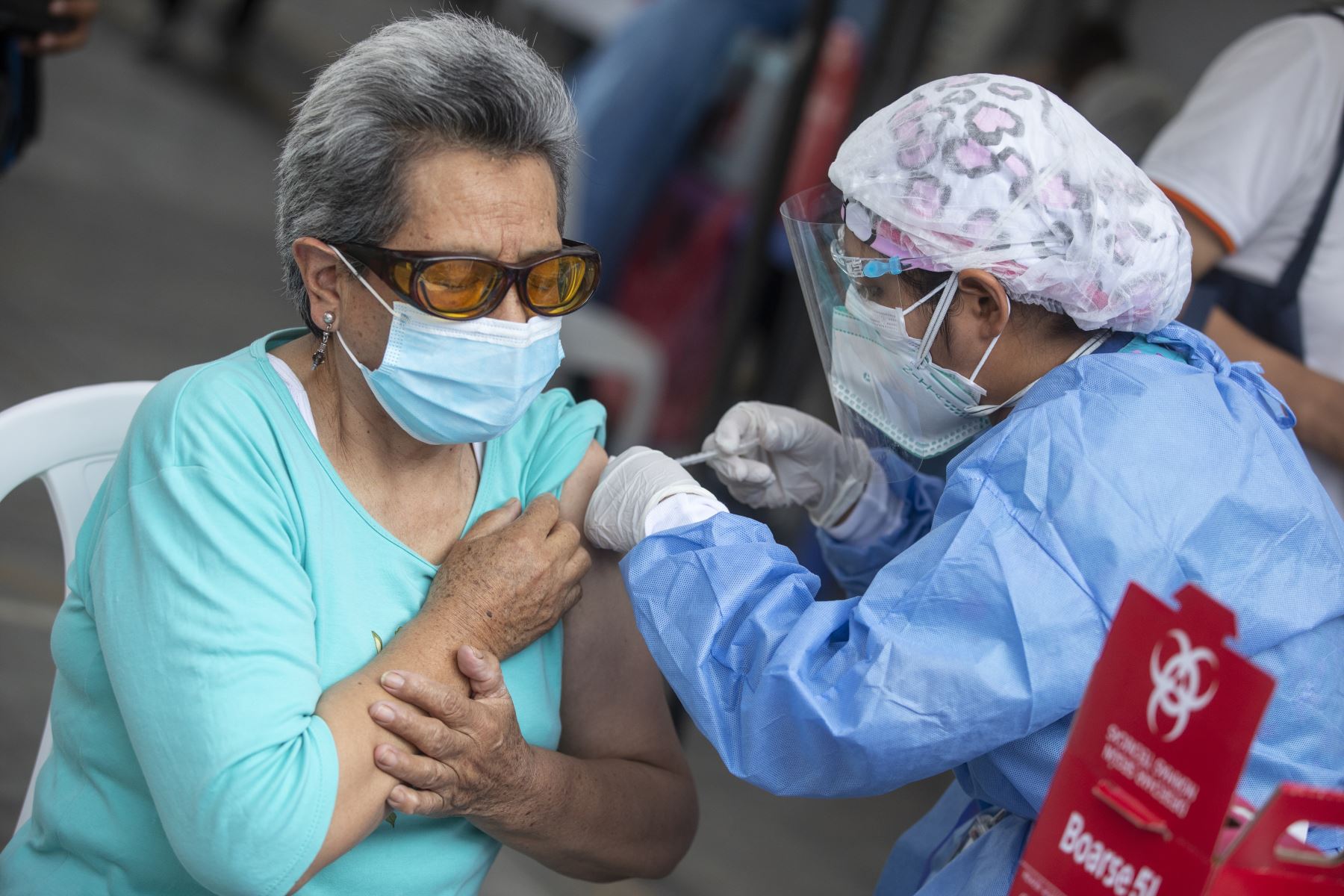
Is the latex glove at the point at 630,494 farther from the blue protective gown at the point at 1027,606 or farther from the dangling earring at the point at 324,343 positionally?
the dangling earring at the point at 324,343

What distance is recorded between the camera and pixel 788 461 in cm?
216

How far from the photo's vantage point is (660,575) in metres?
1.59

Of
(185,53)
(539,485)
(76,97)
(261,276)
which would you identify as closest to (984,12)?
(261,276)

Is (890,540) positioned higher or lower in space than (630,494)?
lower

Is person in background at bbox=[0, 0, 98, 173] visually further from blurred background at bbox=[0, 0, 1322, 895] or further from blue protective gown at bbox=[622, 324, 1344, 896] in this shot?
blue protective gown at bbox=[622, 324, 1344, 896]

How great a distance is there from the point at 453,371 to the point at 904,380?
668 mm

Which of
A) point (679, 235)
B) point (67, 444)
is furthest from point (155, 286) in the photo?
point (67, 444)

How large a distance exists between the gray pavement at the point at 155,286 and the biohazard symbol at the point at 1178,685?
2.20 meters

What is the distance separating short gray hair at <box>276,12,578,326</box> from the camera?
148 centimetres

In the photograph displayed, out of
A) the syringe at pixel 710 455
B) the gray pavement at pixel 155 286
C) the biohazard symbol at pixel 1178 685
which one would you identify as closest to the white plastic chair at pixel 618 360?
the gray pavement at pixel 155 286

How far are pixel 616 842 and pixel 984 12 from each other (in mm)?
4795

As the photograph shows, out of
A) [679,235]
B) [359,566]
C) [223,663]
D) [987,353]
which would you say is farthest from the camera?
[679,235]

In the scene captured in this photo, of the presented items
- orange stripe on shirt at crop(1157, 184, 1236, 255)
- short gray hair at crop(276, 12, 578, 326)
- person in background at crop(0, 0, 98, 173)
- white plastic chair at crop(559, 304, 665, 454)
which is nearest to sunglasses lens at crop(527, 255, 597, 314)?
short gray hair at crop(276, 12, 578, 326)

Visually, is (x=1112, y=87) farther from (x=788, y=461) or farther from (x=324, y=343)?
(x=324, y=343)
